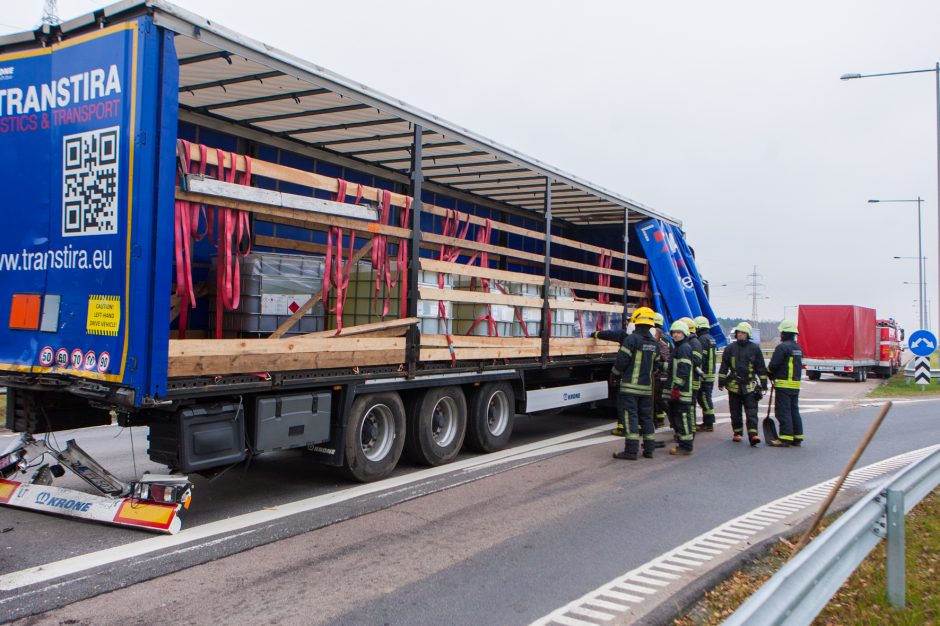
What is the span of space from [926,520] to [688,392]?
3593 mm

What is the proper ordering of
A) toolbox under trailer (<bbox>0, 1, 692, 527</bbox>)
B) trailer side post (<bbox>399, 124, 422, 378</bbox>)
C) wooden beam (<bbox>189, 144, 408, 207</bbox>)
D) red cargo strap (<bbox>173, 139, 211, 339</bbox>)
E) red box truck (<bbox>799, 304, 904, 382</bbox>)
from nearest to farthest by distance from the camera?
toolbox under trailer (<bbox>0, 1, 692, 527</bbox>)
red cargo strap (<bbox>173, 139, 211, 339</bbox>)
wooden beam (<bbox>189, 144, 408, 207</bbox>)
trailer side post (<bbox>399, 124, 422, 378</bbox>)
red box truck (<bbox>799, 304, 904, 382</bbox>)

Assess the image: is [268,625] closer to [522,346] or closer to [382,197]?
[382,197]

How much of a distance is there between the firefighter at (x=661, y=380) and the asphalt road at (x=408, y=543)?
163cm

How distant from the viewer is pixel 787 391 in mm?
10273

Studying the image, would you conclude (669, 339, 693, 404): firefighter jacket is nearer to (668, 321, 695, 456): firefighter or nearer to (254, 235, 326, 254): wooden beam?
(668, 321, 695, 456): firefighter

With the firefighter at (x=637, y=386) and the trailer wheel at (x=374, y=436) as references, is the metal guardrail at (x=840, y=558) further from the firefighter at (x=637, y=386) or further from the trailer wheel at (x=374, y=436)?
the trailer wheel at (x=374, y=436)

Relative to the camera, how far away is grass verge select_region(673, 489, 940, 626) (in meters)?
3.99

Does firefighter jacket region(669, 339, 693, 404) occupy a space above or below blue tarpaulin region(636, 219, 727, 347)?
below

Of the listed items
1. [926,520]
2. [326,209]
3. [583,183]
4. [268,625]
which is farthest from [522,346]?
[268,625]

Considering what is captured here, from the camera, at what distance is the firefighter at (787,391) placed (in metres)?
10.2

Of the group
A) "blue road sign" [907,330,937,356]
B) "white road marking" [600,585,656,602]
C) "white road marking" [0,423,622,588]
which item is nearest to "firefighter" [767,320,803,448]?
"white road marking" [0,423,622,588]

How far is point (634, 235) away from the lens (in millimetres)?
13438

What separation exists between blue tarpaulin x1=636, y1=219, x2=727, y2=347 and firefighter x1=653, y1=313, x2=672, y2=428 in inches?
34.5

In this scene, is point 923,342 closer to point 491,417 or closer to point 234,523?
point 491,417
